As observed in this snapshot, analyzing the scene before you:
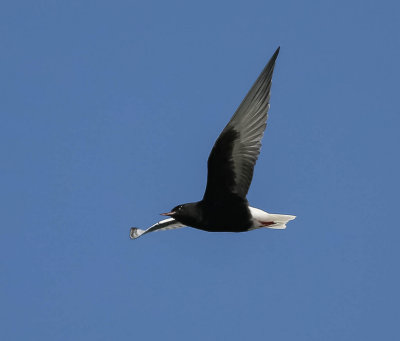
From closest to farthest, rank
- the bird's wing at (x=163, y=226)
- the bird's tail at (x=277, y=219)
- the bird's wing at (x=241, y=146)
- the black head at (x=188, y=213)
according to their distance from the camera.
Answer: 1. the bird's wing at (x=241, y=146)
2. the black head at (x=188, y=213)
3. the bird's tail at (x=277, y=219)
4. the bird's wing at (x=163, y=226)

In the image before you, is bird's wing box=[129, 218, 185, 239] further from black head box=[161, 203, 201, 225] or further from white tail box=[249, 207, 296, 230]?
white tail box=[249, 207, 296, 230]

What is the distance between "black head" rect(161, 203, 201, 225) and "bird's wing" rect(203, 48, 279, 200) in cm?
28

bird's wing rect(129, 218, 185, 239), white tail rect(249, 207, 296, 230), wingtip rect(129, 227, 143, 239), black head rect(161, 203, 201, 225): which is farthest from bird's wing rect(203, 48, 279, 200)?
wingtip rect(129, 227, 143, 239)

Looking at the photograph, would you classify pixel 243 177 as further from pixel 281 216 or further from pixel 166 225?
pixel 166 225

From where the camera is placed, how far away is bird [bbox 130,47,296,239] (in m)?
14.8

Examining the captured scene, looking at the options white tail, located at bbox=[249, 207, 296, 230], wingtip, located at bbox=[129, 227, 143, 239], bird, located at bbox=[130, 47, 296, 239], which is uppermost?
bird, located at bbox=[130, 47, 296, 239]

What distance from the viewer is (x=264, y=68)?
48.0 feet

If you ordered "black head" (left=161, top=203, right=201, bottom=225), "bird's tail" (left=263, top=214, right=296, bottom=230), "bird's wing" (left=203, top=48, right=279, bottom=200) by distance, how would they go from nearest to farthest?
"bird's wing" (left=203, top=48, right=279, bottom=200)
"black head" (left=161, top=203, right=201, bottom=225)
"bird's tail" (left=263, top=214, right=296, bottom=230)

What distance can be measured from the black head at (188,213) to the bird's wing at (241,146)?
278 millimetres

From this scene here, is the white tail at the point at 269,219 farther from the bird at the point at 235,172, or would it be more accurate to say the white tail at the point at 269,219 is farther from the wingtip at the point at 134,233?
the wingtip at the point at 134,233

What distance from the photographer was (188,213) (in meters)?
15.2

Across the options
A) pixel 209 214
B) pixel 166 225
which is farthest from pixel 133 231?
pixel 209 214

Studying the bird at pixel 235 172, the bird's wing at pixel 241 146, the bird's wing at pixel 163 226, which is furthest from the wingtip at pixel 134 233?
the bird's wing at pixel 241 146

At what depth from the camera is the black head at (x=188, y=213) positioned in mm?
15211
